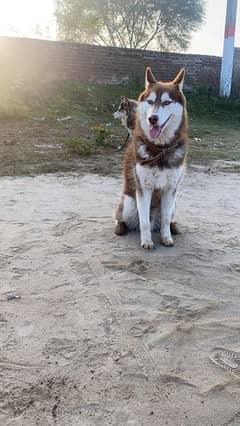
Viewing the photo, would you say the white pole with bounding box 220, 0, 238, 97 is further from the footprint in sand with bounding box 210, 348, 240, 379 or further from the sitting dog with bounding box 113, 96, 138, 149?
the footprint in sand with bounding box 210, 348, 240, 379

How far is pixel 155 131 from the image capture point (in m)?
3.87

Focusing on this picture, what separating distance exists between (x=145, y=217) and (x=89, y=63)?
10430 millimetres

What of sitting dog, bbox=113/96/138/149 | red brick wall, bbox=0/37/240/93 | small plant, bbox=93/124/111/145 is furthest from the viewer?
red brick wall, bbox=0/37/240/93

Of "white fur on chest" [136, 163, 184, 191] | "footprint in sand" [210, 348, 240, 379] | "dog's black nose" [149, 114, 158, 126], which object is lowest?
"footprint in sand" [210, 348, 240, 379]

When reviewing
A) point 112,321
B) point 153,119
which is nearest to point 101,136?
point 153,119

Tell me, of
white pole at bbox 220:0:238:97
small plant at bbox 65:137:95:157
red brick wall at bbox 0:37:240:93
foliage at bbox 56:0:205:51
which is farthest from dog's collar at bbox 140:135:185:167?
foliage at bbox 56:0:205:51

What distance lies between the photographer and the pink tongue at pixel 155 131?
3842 mm

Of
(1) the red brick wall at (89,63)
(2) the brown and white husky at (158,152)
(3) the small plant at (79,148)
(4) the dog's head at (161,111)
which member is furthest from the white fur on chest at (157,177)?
(1) the red brick wall at (89,63)

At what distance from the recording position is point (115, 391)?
7.15 ft

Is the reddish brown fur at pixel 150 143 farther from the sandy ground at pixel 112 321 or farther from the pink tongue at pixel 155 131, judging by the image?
the sandy ground at pixel 112 321

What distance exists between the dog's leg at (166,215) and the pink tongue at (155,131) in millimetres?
511

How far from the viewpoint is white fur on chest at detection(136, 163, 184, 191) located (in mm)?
3963

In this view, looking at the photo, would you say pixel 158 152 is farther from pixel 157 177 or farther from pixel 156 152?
pixel 157 177

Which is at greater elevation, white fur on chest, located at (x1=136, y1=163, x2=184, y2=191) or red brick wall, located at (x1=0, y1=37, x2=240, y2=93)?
red brick wall, located at (x1=0, y1=37, x2=240, y2=93)
